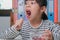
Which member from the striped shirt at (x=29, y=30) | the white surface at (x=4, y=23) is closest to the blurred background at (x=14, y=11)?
the white surface at (x=4, y=23)

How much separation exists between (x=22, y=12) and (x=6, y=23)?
0.15m

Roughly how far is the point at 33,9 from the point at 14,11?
→ 254 millimetres

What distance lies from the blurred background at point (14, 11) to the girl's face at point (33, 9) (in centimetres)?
A: 17

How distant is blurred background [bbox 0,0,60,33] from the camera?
0.90 m

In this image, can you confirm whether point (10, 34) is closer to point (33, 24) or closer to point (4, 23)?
point (33, 24)

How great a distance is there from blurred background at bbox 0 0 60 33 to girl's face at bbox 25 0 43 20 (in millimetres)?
173

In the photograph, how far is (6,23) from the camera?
959 millimetres

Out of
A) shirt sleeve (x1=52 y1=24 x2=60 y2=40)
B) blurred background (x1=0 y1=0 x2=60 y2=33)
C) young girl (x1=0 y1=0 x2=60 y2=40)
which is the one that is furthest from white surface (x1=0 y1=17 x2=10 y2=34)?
shirt sleeve (x1=52 y1=24 x2=60 y2=40)

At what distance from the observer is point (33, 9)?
69cm

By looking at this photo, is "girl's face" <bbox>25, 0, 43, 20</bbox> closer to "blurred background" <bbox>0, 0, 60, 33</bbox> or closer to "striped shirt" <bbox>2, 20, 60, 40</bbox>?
"striped shirt" <bbox>2, 20, 60, 40</bbox>

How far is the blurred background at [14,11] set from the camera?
90 centimetres

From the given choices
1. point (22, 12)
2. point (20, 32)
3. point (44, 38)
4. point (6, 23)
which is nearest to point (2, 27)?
point (6, 23)

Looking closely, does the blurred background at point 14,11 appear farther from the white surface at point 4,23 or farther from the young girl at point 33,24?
the young girl at point 33,24

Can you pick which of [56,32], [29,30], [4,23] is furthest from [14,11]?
[56,32]
